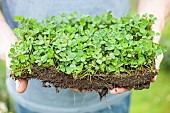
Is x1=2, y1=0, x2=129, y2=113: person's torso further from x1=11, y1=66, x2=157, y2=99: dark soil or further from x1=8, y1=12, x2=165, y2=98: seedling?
x1=11, y1=66, x2=157, y2=99: dark soil

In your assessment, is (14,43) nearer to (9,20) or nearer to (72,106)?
(9,20)

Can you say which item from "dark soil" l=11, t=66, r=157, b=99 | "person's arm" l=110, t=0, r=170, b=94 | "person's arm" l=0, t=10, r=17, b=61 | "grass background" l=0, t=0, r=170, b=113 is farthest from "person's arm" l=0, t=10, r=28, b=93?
"grass background" l=0, t=0, r=170, b=113

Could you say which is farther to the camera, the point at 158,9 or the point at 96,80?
the point at 158,9

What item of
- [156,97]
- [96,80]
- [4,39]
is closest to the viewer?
[96,80]

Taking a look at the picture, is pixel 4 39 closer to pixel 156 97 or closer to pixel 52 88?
pixel 52 88

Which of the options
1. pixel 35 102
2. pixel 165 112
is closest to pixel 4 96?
pixel 35 102

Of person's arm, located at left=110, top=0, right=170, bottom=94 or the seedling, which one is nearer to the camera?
the seedling

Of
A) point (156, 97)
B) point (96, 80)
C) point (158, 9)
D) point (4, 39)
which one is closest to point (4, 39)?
point (4, 39)

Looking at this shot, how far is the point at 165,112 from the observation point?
12.7 ft

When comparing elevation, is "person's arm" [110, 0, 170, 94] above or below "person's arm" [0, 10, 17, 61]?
above

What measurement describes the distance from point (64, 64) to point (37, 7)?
0.39 m

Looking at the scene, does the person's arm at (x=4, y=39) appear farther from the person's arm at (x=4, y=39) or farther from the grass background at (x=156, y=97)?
the grass background at (x=156, y=97)

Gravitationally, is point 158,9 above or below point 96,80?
above

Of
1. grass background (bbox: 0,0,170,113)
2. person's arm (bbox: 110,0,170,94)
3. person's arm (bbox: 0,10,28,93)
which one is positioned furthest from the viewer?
grass background (bbox: 0,0,170,113)
